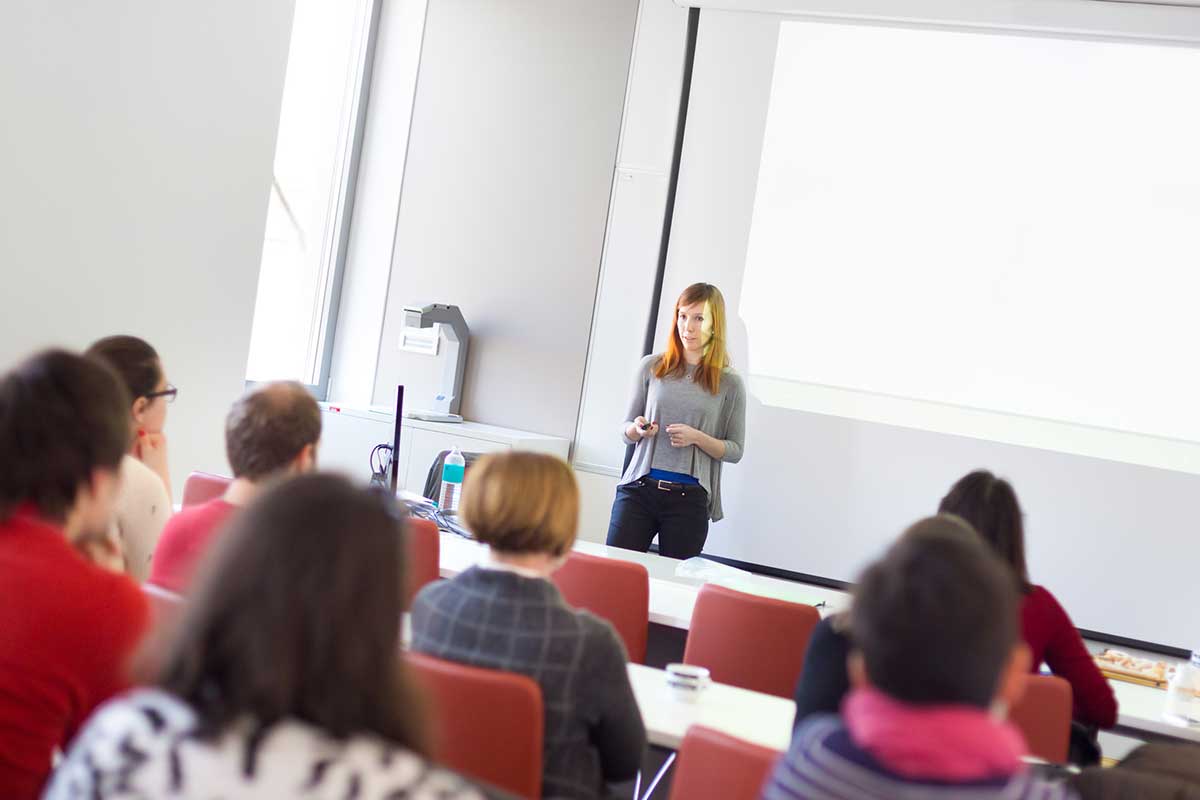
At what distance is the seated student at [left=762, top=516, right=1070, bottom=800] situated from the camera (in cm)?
116

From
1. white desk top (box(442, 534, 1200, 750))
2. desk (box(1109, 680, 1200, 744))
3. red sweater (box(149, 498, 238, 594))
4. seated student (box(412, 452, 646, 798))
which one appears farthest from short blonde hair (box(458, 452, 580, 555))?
desk (box(1109, 680, 1200, 744))

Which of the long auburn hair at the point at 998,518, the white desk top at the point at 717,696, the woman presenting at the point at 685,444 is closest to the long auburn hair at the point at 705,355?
the woman presenting at the point at 685,444

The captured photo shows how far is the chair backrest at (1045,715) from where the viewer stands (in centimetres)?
239

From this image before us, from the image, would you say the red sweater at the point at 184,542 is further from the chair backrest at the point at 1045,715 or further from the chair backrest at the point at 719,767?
the chair backrest at the point at 1045,715

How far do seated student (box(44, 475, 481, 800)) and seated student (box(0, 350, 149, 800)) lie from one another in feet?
1.26

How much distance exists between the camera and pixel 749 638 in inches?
113

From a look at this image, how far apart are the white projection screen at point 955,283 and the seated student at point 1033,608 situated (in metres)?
2.45

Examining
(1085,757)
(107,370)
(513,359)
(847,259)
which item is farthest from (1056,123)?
(107,370)

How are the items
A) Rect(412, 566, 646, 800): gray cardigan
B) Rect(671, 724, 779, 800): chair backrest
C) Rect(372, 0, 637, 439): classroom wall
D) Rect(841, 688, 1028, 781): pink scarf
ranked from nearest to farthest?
Rect(841, 688, 1028, 781): pink scarf < Rect(671, 724, 779, 800): chair backrest < Rect(412, 566, 646, 800): gray cardigan < Rect(372, 0, 637, 439): classroom wall

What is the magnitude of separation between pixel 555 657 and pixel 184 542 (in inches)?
31.1

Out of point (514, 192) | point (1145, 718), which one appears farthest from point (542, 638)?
point (514, 192)

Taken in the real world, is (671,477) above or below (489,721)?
above

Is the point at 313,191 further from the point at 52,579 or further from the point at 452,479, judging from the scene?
the point at 52,579

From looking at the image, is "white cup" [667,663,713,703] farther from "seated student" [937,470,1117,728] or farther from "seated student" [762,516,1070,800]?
"seated student" [762,516,1070,800]
